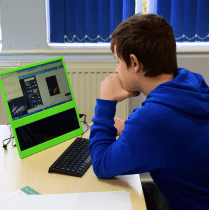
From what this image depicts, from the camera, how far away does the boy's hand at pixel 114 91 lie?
1064mm

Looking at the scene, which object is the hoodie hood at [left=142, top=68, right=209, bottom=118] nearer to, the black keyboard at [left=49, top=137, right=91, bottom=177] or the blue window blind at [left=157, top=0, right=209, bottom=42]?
the black keyboard at [left=49, top=137, right=91, bottom=177]

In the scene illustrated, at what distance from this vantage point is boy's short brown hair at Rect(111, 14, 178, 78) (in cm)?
91

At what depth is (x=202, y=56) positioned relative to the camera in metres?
2.26

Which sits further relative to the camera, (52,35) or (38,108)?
(52,35)

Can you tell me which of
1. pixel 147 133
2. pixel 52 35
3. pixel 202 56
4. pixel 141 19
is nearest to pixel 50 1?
pixel 52 35

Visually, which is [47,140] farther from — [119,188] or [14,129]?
[119,188]

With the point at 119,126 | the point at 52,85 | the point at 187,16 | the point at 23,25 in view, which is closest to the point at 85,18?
the point at 23,25

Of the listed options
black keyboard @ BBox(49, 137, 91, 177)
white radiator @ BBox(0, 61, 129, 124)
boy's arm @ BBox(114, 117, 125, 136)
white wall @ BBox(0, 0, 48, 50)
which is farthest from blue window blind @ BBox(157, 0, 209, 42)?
black keyboard @ BBox(49, 137, 91, 177)

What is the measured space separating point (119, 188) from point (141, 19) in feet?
1.81

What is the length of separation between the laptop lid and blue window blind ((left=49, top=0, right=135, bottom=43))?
1.04 metres

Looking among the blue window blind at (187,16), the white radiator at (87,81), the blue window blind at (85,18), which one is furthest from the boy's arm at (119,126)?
the blue window blind at (187,16)

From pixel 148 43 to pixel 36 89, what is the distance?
0.52m

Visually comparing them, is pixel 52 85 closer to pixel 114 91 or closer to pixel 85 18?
pixel 114 91

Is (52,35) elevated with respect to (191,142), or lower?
elevated
